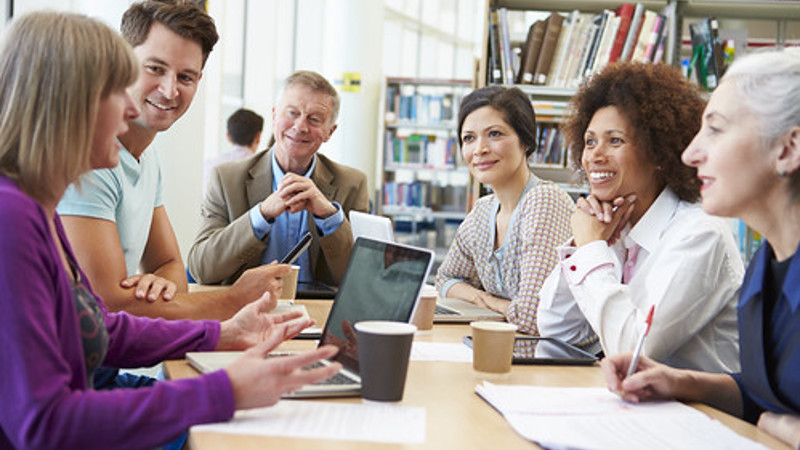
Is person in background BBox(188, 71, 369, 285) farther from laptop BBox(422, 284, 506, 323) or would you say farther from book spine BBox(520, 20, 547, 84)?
book spine BBox(520, 20, 547, 84)

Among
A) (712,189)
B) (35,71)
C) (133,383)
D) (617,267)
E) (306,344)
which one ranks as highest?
(35,71)

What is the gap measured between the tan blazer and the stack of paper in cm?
138

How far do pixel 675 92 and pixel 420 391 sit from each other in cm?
114

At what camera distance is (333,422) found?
1.08 metres

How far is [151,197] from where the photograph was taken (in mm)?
2141

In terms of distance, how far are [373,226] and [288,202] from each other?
0.53 m

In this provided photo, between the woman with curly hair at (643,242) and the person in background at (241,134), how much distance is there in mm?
3769

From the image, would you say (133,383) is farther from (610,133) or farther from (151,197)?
(610,133)

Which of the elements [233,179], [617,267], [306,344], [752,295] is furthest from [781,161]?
[233,179]

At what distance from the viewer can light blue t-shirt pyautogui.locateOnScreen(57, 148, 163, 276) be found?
178 cm

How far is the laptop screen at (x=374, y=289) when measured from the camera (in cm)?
127

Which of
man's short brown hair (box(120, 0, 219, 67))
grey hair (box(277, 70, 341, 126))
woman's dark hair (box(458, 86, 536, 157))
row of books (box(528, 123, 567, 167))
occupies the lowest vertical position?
row of books (box(528, 123, 567, 167))

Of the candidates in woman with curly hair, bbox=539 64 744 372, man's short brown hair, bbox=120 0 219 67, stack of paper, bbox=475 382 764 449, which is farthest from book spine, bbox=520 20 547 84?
stack of paper, bbox=475 382 764 449

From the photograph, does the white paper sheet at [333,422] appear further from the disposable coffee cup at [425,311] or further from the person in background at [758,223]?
the disposable coffee cup at [425,311]
